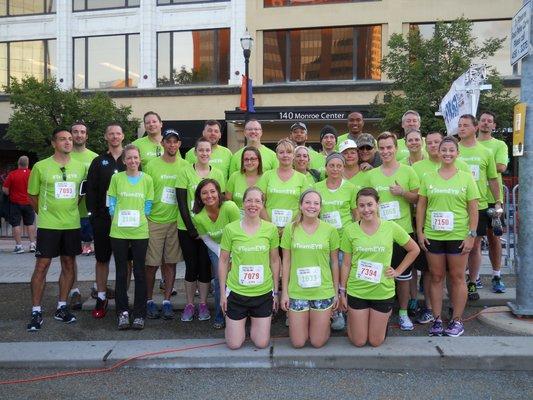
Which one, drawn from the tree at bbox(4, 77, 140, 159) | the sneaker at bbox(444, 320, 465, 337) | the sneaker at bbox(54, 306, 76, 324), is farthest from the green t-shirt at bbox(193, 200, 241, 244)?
the tree at bbox(4, 77, 140, 159)

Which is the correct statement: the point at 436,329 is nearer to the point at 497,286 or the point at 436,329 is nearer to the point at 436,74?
the point at 497,286

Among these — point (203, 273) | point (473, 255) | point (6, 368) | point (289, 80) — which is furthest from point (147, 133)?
point (289, 80)

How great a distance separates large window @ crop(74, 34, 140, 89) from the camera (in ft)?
75.3

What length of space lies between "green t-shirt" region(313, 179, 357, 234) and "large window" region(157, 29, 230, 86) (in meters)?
17.3

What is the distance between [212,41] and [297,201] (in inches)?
707

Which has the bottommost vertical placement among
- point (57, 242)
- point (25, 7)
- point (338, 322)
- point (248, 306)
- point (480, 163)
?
point (338, 322)

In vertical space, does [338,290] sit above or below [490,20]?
below

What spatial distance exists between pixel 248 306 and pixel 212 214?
107 cm

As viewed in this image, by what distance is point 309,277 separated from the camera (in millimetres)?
4824

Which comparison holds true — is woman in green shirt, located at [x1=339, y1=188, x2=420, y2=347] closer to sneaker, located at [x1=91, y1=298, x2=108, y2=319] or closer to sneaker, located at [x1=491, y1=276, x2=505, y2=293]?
sneaker, located at [x1=491, y1=276, x2=505, y2=293]

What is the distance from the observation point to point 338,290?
495 cm

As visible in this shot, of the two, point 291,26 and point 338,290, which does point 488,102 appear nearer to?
point 291,26

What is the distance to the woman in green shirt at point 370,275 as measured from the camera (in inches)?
189

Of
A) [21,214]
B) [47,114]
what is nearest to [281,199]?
[21,214]
